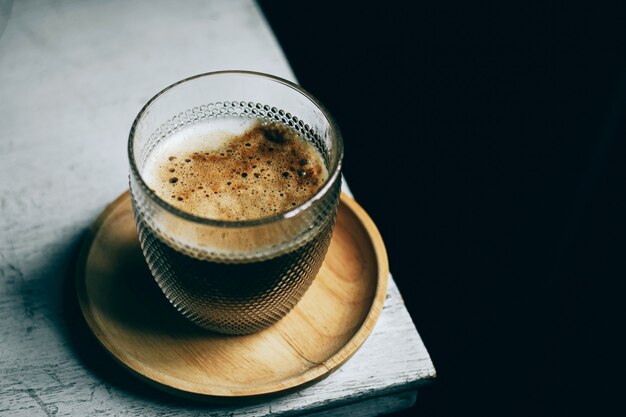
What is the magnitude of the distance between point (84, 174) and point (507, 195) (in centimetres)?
79

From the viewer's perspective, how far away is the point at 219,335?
0.58 metres

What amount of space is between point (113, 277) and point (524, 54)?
77 centimetres

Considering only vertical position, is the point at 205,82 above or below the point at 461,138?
above

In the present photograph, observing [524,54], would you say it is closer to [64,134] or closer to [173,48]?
[173,48]

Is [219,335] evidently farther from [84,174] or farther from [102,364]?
[84,174]

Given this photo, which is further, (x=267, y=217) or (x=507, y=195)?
(x=507, y=195)

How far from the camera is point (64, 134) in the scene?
2.52 feet

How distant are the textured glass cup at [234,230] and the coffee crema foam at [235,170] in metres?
0.01

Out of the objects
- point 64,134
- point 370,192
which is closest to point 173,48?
point 64,134

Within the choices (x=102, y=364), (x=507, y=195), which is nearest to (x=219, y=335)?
(x=102, y=364)

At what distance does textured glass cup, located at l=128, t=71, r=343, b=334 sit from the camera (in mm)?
475

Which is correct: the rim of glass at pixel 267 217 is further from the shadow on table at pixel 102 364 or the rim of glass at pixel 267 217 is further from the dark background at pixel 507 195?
the dark background at pixel 507 195

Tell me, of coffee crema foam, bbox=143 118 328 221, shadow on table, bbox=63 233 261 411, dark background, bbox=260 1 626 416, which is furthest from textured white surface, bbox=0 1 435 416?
dark background, bbox=260 1 626 416

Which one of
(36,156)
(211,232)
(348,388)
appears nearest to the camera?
(211,232)
